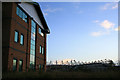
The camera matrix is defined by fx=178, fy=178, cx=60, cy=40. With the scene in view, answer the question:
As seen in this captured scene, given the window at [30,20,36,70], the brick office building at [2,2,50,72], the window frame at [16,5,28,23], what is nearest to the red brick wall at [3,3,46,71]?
the brick office building at [2,2,50,72]

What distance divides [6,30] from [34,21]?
9680 millimetres

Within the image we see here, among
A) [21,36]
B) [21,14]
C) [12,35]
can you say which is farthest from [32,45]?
[12,35]

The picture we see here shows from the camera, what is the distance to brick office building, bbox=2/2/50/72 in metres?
20.6

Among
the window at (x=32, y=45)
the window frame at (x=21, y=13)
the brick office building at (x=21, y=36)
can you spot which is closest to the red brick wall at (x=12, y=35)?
the brick office building at (x=21, y=36)

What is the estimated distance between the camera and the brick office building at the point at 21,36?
20608 millimetres

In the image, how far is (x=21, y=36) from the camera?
24.4m

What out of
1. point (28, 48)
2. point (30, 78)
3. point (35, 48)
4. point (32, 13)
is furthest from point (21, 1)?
point (30, 78)

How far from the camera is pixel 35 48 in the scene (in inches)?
1199

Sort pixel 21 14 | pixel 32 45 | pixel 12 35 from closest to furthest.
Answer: pixel 12 35
pixel 21 14
pixel 32 45

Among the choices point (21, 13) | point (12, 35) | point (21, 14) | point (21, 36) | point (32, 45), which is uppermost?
point (21, 13)

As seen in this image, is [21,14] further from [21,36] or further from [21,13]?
[21,36]

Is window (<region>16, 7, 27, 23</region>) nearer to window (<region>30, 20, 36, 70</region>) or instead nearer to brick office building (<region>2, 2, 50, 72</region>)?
brick office building (<region>2, 2, 50, 72</region>)

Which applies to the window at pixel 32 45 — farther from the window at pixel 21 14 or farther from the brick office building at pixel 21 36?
the window at pixel 21 14

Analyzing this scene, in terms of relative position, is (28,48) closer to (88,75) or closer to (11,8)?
(11,8)
